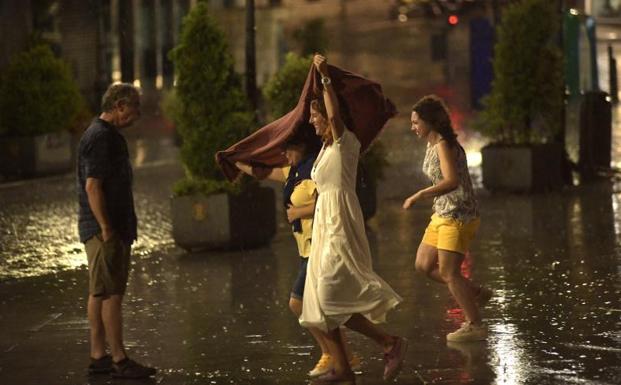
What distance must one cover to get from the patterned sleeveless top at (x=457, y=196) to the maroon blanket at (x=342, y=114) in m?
0.74

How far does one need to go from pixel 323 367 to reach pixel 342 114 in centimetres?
144

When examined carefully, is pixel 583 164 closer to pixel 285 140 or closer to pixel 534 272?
pixel 534 272

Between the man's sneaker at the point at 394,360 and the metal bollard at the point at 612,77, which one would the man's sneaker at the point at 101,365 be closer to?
the man's sneaker at the point at 394,360

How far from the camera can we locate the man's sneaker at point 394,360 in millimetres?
8445

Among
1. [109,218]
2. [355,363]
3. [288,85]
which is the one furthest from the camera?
[288,85]

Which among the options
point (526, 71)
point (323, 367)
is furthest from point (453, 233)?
point (526, 71)

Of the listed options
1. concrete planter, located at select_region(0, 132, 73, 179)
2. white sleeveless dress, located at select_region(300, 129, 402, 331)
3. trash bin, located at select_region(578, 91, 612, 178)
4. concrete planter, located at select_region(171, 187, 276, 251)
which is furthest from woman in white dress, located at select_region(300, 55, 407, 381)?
concrete planter, located at select_region(0, 132, 73, 179)

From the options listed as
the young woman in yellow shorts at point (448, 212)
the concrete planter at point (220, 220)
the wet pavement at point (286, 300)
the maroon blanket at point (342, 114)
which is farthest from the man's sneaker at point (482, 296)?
the concrete planter at point (220, 220)

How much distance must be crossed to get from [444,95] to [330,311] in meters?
27.2

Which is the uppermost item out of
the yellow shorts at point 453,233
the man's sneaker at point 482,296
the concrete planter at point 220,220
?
the yellow shorts at point 453,233

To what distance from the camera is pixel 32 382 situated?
883 centimetres

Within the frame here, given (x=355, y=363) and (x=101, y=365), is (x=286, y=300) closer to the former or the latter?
(x=355, y=363)

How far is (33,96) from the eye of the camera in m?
21.5

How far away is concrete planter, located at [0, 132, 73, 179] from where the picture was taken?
2111 cm
